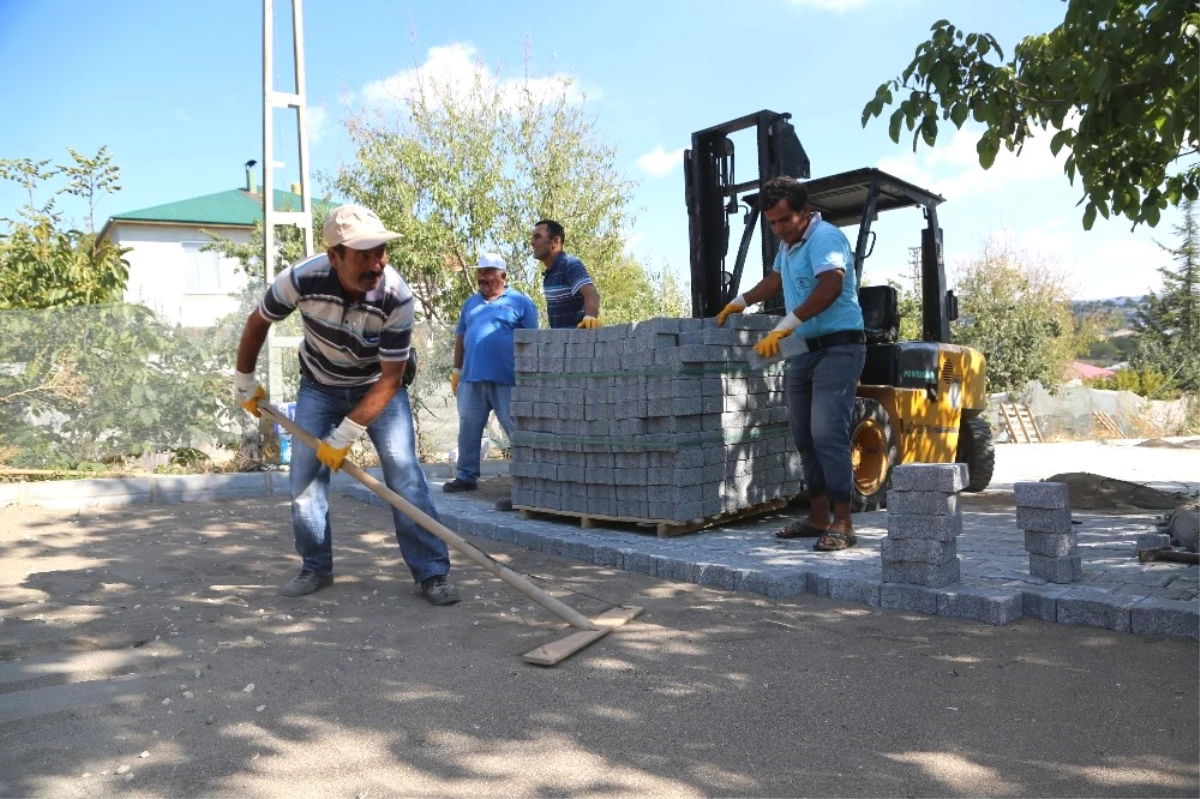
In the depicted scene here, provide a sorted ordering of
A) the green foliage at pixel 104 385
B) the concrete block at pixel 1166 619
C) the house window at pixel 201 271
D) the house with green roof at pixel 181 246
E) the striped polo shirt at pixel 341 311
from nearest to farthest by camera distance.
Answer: the concrete block at pixel 1166 619
the striped polo shirt at pixel 341 311
the green foliage at pixel 104 385
the house with green roof at pixel 181 246
the house window at pixel 201 271

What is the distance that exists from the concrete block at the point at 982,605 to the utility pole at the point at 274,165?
7.89 meters

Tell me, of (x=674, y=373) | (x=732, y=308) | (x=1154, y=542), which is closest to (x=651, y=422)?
(x=674, y=373)

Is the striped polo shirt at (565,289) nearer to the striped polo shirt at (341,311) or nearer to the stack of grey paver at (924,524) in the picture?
the striped polo shirt at (341,311)

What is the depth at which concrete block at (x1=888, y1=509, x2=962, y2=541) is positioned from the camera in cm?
426

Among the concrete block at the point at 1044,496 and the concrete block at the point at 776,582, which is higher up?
the concrete block at the point at 1044,496

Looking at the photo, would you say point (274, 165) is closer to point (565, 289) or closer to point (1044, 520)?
point (565, 289)

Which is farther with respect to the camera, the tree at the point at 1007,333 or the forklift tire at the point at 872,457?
the tree at the point at 1007,333

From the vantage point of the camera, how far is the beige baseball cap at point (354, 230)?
3.93 m

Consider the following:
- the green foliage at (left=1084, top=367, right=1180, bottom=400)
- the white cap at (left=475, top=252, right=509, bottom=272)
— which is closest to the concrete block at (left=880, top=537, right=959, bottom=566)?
the white cap at (left=475, top=252, right=509, bottom=272)

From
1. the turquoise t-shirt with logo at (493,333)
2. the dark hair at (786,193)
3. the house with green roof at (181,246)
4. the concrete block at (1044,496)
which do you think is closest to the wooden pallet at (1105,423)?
the turquoise t-shirt with logo at (493,333)

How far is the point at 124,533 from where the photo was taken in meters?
6.73

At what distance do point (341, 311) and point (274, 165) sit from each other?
7101mm

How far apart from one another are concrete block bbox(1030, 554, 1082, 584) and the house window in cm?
3013

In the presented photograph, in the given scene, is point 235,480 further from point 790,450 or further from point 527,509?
point 790,450
